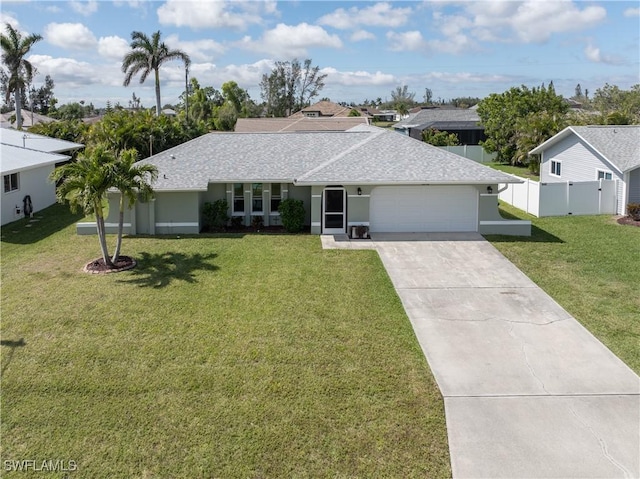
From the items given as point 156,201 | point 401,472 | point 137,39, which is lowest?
Result: point 401,472

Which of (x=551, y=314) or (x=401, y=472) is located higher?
(x=551, y=314)

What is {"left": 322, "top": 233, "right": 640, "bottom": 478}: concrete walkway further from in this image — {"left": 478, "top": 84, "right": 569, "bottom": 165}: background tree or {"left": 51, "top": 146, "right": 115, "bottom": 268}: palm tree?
{"left": 478, "top": 84, "right": 569, "bottom": 165}: background tree

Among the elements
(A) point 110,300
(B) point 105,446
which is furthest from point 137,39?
(B) point 105,446

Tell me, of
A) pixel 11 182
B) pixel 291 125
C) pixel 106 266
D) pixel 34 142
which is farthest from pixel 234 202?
pixel 291 125

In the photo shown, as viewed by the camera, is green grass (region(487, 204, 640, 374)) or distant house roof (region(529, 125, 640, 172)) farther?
distant house roof (region(529, 125, 640, 172))

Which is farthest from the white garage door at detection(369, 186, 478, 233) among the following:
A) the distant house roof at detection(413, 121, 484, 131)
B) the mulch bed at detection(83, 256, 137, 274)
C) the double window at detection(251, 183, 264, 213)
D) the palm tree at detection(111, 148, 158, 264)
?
the distant house roof at detection(413, 121, 484, 131)

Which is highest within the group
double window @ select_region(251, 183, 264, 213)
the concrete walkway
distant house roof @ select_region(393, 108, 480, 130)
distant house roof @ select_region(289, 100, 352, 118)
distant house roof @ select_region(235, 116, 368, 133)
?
distant house roof @ select_region(289, 100, 352, 118)

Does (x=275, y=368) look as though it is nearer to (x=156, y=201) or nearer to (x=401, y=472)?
(x=401, y=472)
